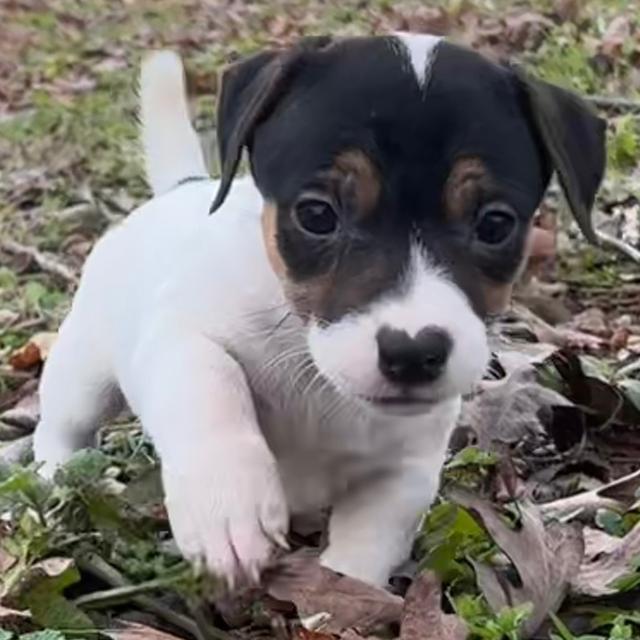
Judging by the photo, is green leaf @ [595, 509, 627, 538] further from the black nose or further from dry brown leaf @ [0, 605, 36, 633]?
dry brown leaf @ [0, 605, 36, 633]

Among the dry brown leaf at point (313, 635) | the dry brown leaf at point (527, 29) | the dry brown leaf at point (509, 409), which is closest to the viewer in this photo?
the dry brown leaf at point (313, 635)

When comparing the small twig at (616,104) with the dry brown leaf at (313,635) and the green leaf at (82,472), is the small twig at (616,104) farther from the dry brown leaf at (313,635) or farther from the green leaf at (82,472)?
the dry brown leaf at (313,635)

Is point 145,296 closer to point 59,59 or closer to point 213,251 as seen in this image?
point 213,251

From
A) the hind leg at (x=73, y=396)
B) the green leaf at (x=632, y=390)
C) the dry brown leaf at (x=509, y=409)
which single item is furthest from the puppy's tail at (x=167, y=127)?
the green leaf at (x=632, y=390)

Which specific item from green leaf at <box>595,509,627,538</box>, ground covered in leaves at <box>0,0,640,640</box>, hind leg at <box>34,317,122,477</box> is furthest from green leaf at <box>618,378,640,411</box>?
hind leg at <box>34,317,122,477</box>

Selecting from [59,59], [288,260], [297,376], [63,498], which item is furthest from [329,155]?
[59,59]
